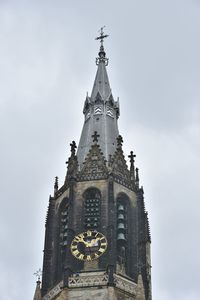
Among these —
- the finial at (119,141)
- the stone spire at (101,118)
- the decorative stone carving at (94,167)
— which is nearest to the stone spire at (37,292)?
the decorative stone carving at (94,167)

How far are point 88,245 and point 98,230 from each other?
56.0 inches

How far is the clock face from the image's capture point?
58.1m

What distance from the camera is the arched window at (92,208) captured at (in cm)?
5994

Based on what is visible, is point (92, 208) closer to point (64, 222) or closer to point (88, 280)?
point (64, 222)

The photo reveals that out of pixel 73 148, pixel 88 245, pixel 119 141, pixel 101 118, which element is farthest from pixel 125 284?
pixel 101 118

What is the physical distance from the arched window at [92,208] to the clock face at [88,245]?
780 millimetres

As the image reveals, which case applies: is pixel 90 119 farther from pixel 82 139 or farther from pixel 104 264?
pixel 104 264

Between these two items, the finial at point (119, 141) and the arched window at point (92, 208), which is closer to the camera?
the arched window at point (92, 208)

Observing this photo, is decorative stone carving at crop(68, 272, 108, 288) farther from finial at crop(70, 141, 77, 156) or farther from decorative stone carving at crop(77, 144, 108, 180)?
finial at crop(70, 141, 77, 156)

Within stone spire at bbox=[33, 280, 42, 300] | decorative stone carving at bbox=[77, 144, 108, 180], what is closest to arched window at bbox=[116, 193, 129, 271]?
decorative stone carving at bbox=[77, 144, 108, 180]

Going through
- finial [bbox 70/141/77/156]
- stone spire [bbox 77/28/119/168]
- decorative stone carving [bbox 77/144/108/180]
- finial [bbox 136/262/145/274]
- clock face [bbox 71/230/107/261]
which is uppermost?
stone spire [bbox 77/28/119/168]

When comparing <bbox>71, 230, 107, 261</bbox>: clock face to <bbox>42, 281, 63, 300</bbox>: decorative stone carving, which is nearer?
<bbox>42, 281, 63, 300</bbox>: decorative stone carving

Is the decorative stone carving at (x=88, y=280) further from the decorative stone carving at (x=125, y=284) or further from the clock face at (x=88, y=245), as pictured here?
the clock face at (x=88, y=245)

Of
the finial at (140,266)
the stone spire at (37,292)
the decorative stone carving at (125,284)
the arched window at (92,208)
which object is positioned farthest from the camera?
the arched window at (92,208)
